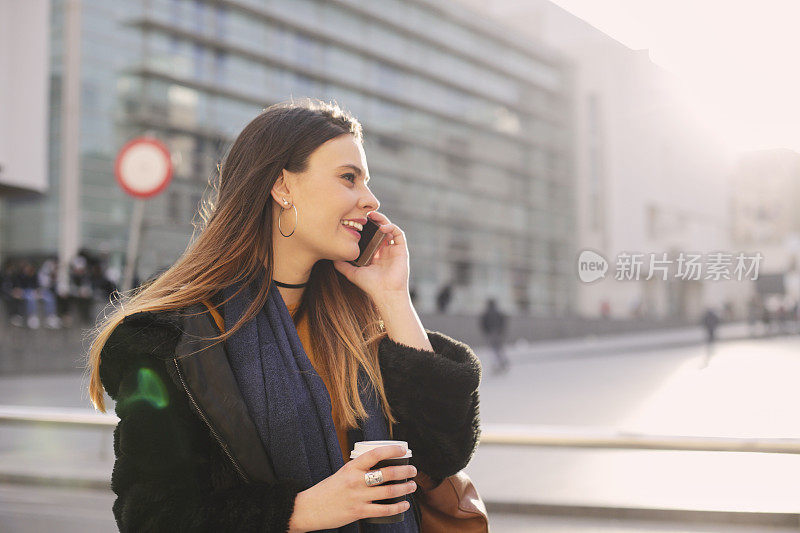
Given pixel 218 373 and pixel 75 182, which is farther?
pixel 75 182

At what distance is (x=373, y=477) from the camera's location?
1.49 metres

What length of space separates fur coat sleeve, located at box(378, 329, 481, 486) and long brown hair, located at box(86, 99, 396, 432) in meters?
0.05

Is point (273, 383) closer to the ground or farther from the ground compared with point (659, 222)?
closer to the ground

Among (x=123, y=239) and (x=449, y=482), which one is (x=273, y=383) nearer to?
(x=449, y=482)

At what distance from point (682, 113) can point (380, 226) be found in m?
3.18

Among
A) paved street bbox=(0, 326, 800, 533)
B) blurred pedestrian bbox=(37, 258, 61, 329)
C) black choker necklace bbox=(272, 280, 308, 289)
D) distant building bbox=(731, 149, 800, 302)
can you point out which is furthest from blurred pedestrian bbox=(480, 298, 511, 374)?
black choker necklace bbox=(272, 280, 308, 289)

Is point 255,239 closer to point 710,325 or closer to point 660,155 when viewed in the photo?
point 660,155

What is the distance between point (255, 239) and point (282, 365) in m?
0.35

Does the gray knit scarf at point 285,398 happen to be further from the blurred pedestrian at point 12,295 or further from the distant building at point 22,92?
the distant building at point 22,92

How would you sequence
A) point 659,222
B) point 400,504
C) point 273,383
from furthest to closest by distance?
point 659,222
point 273,383
point 400,504

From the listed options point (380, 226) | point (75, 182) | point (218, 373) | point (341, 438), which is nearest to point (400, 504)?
point (341, 438)

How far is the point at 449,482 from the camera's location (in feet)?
6.23

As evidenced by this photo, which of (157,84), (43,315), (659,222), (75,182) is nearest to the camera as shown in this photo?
(659,222)

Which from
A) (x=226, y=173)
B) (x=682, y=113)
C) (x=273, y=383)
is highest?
(x=682, y=113)
